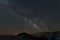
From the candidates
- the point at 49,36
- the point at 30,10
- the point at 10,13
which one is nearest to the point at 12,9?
the point at 10,13

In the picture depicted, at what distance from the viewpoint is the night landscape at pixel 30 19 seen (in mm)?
991

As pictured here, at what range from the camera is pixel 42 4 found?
1.01 metres

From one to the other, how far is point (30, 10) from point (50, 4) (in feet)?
0.68

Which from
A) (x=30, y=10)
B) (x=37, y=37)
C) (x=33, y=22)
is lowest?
(x=37, y=37)

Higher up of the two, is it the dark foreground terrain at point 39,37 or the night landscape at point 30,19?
the night landscape at point 30,19

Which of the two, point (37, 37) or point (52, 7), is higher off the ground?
point (52, 7)

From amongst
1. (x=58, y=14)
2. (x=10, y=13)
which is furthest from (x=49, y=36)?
(x=10, y=13)

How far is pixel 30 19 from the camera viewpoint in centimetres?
100

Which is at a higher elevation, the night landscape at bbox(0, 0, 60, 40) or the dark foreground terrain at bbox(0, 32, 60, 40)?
the night landscape at bbox(0, 0, 60, 40)

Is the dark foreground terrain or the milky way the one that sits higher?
the milky way

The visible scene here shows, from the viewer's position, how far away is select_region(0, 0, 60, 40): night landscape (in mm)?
991

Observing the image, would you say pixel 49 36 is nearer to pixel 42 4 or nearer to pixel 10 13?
pixel 42 4

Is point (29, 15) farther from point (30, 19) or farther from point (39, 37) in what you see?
point (39, 37)

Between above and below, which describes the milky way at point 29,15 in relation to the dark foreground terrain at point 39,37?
above
